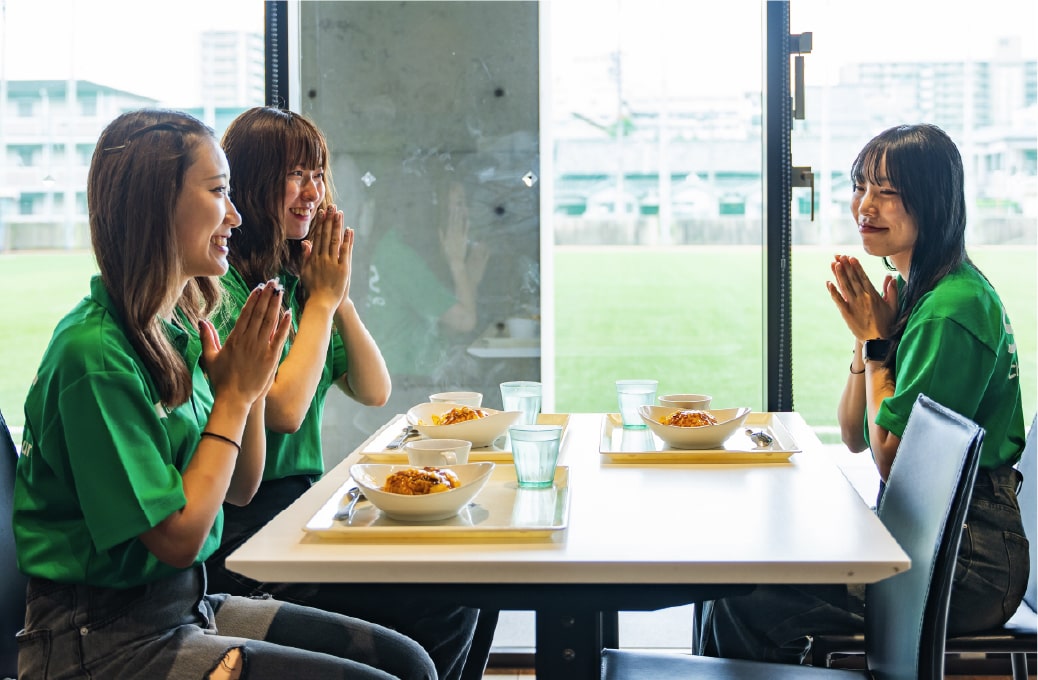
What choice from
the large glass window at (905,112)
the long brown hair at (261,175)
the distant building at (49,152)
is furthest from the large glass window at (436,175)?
the long brown hair at (261,175)

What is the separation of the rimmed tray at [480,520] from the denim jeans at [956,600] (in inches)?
18.7

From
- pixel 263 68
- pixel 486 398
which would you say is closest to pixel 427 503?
pixel 486 398

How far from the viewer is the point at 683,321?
311 cm

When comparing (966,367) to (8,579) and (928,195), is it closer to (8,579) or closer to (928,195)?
(928,195)

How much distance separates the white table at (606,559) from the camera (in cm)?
117

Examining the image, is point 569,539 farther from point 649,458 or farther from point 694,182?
point 694,182

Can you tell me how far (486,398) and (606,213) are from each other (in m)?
0.65

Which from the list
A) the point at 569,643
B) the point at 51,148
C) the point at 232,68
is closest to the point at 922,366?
the point at 569,643

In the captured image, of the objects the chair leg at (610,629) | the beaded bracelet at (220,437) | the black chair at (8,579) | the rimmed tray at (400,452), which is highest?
the beaded bracelet at (220,437)

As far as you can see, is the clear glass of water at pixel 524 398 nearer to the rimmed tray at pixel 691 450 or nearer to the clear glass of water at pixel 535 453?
the rimmed tray at pixel 691 450

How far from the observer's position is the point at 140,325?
138cm

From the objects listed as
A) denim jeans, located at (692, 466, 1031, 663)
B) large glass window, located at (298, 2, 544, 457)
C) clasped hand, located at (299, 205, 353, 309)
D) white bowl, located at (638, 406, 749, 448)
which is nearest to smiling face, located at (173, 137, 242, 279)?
clasped hand, located at (299, 205, 353, 309)

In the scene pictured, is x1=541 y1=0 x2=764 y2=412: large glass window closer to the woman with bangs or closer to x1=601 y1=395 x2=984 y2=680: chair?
the woman with bangs

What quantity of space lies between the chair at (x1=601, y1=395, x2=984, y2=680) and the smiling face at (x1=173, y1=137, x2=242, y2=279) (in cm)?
88
